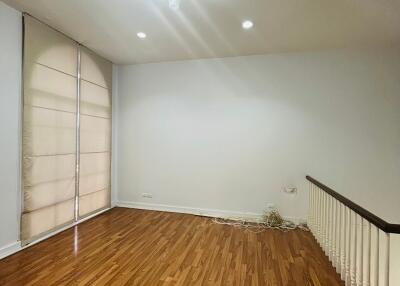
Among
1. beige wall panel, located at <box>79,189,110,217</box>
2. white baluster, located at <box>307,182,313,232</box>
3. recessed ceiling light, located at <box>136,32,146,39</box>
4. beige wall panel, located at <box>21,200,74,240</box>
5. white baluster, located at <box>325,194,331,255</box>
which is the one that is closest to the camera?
white baluster, located at <box>325,194,331,255</box>

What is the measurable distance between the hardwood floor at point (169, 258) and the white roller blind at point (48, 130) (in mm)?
350

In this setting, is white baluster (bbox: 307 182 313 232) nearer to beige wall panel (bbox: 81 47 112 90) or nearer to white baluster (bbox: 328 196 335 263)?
white baluster (bbox: 328 196 335 263)

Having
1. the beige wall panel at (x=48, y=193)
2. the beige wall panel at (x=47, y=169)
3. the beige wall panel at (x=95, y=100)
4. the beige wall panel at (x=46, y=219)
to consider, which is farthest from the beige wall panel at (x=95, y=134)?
the beige wall panel at (x=46, y=219)

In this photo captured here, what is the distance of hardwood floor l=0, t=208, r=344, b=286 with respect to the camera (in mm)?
2225

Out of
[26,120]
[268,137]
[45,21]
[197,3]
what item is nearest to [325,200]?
[268,137]

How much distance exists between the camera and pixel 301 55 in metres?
3.72

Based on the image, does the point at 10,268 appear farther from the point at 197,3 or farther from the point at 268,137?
the point at 268,137

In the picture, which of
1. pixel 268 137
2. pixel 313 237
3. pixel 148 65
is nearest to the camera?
pixel 313 237

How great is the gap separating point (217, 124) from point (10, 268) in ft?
10.4

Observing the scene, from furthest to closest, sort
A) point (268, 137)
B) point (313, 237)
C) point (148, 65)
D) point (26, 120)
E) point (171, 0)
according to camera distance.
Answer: point (148, 65), point (268, 137), point (313, 237), point (26, 120), point (171, 0)

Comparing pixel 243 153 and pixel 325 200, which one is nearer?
pixel 325 200

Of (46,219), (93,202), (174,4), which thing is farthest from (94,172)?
(174,4)

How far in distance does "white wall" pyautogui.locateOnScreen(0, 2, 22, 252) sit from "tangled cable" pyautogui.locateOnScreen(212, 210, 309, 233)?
A: 2.66m

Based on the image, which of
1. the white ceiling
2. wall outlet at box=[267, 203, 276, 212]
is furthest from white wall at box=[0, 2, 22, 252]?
wall outlet at box=[267, 203, 276, 212]
